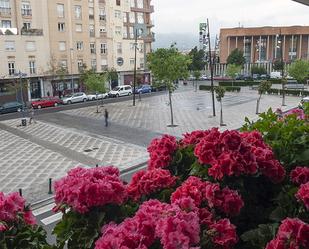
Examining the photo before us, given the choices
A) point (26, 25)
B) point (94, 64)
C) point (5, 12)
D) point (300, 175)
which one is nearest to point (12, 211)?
point (300, 175)

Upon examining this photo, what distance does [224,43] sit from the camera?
94.6m

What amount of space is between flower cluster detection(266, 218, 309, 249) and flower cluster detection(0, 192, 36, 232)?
7.58 ft

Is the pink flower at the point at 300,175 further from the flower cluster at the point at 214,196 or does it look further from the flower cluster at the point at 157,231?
the flower cluster at the point at 157,231

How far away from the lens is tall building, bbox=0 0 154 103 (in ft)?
141

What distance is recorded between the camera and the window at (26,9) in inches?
1719

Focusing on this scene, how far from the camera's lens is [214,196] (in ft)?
10.5

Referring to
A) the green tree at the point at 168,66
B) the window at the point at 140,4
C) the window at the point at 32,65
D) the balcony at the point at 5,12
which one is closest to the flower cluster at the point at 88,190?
the green tree at the point at 168,66

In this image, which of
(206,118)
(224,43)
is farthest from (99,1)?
(224,43)

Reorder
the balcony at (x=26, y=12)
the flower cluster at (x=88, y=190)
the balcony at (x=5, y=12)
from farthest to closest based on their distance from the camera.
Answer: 1. the balcony at (x=26, y=12)
2. the balcony at (x=5, y=12)
3. the flower cluster at (x=88, y=190)

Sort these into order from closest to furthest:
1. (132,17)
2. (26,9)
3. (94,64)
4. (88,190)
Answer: (88,190) → (26,9) → (94,64) → (132,17)

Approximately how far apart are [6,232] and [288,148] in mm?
3122

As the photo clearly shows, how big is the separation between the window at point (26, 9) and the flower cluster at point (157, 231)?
46.2 m

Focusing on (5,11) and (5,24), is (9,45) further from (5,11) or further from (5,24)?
A: (5,11)

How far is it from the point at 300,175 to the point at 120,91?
46.6 m
